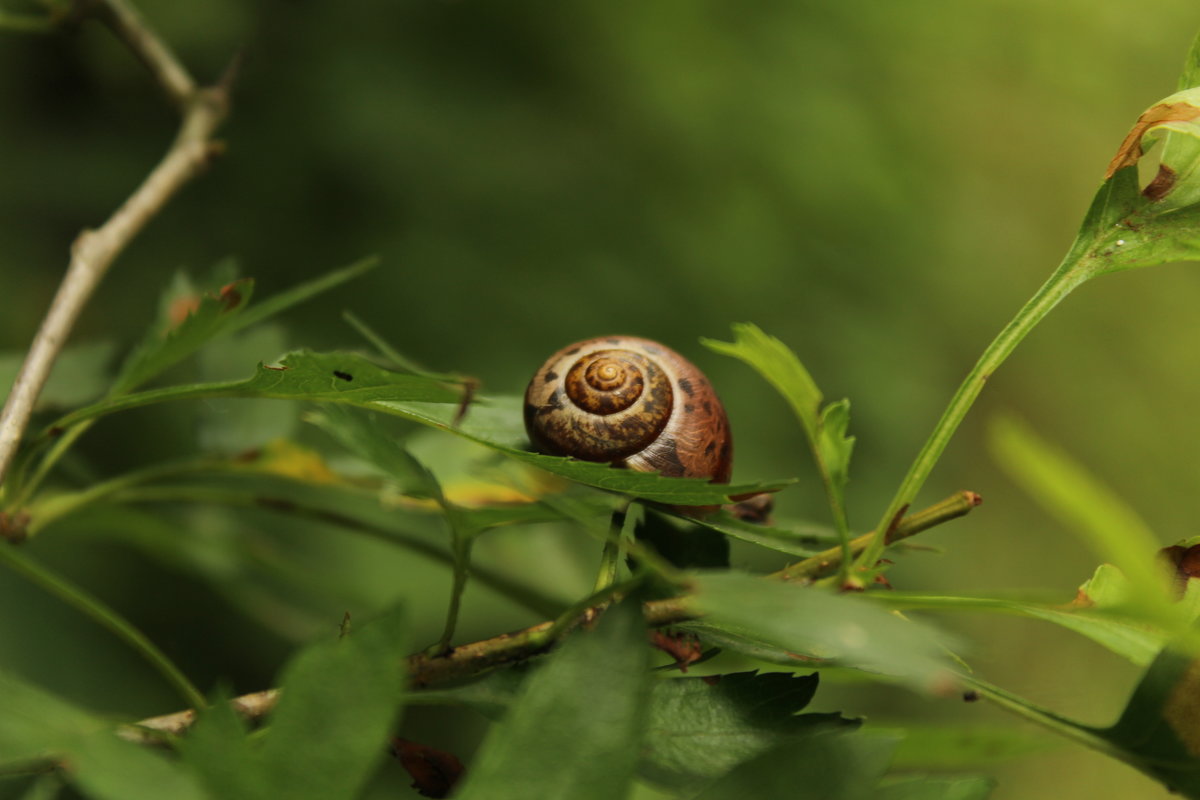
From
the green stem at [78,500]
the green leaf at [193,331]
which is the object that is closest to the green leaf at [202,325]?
the green leaf at [193,331]

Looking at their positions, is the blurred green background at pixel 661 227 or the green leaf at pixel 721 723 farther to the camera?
the blurred green background at pixel 661 227

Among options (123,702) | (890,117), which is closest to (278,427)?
(123,702)

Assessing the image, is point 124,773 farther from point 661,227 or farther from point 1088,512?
point 661,227

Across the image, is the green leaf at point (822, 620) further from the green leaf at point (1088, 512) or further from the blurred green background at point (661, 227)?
the blurred green background at point (661, 227)

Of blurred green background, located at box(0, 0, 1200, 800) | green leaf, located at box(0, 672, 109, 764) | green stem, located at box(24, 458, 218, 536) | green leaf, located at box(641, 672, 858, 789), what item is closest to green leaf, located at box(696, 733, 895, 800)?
green leaf, located at box(641, 672, 858, 789)

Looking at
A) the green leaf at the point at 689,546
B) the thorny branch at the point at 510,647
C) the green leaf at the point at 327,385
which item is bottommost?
the thorny branch at the point at 510,647

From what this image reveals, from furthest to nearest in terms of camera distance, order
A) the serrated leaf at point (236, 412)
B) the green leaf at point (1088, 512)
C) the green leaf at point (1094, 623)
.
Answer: the serrated leaf at point (236, 412) < the green leaf at point (1094, 623) < the green leaf at point (1088, 512)

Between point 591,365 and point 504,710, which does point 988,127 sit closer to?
point 591,365
